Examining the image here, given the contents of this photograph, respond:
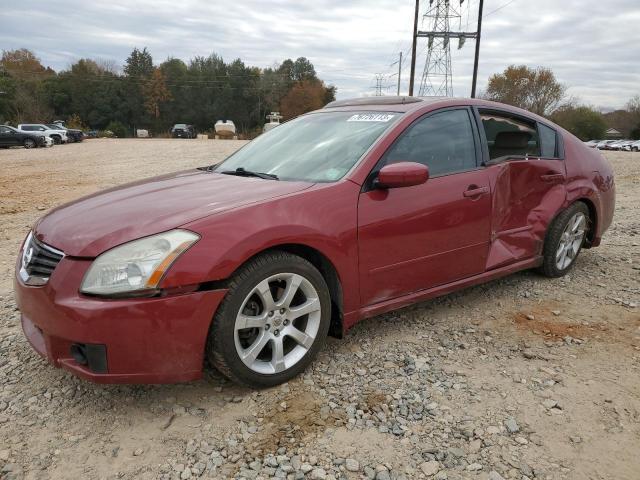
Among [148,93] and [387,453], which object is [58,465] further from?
[148,93]

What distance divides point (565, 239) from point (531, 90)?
72032mm

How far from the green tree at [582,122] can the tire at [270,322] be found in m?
73.0

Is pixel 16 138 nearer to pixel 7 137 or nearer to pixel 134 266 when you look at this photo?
pixel 7 137

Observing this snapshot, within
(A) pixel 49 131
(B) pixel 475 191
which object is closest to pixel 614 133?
(A) pixel 49 131

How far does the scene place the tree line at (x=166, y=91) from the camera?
235 ft

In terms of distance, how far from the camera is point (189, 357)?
238cm

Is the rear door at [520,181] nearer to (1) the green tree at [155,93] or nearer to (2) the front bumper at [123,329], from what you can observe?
(2) the front bumper at [123,329]

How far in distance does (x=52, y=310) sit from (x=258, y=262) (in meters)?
0.96

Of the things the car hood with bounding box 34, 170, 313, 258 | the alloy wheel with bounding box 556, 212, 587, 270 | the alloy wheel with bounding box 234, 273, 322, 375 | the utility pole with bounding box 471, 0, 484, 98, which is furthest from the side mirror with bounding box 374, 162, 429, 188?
the utility pole with bounding box 471, 0, 484, 98

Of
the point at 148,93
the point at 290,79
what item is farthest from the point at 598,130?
the point at 148,93

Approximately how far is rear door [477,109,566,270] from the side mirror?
911 mm

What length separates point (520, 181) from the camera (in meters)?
3.86

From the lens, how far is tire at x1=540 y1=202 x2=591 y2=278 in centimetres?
423

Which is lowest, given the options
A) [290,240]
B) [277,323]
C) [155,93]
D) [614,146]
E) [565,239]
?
[277,323]
